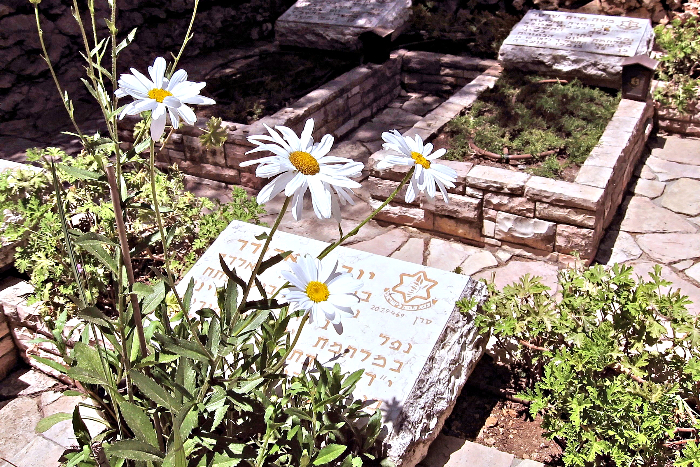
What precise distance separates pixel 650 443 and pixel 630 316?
20.1 inches

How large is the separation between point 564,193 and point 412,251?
3.43ft

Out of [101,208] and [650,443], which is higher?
[101,208]

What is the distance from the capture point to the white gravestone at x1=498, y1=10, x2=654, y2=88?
572 centimetres

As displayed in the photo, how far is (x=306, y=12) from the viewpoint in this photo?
23.6 ft

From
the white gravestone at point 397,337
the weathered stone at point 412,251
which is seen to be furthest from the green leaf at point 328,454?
the weathered stone at point 412,251

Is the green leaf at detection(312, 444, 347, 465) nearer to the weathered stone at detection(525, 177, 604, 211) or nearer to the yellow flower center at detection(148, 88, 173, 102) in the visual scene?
the yellow flower center at detection(148, 88, 173, 102)

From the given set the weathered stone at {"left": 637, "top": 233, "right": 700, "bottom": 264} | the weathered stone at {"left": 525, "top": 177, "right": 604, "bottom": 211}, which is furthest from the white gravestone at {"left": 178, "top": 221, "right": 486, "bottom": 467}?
the weathered stone at {"left": 637, "top": 233, "right": 700, "bottom": 264}

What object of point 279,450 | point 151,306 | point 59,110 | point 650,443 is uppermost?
point 151,306

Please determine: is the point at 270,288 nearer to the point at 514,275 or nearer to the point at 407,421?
the point at 407,421

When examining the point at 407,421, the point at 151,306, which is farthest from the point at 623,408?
the point at 151,306

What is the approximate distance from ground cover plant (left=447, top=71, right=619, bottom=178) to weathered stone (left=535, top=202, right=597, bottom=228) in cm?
45

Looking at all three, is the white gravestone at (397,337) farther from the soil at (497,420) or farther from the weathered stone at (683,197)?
the weathered stone at (683,197)

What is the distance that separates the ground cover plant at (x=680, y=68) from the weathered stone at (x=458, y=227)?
8.22ft

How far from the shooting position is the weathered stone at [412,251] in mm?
4277
